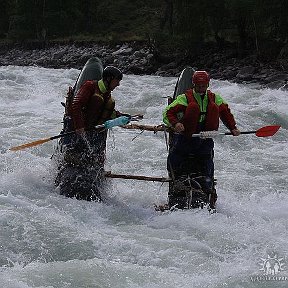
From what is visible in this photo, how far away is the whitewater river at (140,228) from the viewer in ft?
15.6

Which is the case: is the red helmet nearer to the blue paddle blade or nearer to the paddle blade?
the blue paddle blade

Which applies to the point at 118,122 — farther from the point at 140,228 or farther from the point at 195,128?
the point at 140,228

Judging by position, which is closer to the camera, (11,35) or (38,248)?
(38,248)

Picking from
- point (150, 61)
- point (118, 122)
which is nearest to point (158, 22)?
point (150, 61)

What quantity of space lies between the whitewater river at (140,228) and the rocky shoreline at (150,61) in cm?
1150

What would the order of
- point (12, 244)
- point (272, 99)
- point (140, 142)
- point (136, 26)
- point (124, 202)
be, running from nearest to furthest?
point (12, 244) → point (124, 202) → point (140, 142) → point (272, 99) → point (136, 26)

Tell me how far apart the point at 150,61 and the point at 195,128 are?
76.5ft

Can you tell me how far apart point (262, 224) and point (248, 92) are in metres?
11.5

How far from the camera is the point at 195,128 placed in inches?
246

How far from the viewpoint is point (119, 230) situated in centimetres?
598

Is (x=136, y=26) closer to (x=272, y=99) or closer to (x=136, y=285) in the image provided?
(x=272, y=99)

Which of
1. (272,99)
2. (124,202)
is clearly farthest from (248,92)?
(124,202)

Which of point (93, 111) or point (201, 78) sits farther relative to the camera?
point (93, 111)

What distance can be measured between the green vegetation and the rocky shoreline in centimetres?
108
